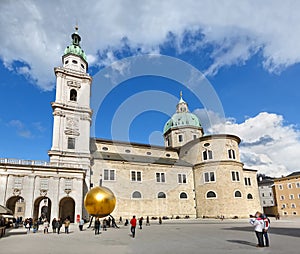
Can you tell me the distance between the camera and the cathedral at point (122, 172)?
Result: 31.1m

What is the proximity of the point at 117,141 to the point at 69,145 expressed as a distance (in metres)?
13.5

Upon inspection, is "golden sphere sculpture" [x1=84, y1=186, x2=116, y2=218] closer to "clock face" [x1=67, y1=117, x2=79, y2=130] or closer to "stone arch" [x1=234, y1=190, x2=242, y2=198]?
"clock face" [x1=67, y1=117, x2=79, y2=130]

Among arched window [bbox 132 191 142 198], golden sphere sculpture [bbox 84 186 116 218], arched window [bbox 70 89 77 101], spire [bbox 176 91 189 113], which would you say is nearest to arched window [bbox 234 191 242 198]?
arched window [bbox 132 191 142 198]

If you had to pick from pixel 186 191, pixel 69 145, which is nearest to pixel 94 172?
pixel 69 145

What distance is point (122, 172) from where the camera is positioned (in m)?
41.4

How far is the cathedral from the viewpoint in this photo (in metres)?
31.1

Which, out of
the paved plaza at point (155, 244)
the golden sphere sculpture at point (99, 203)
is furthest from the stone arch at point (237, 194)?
the golden sphere sculpture at point (99, 203)

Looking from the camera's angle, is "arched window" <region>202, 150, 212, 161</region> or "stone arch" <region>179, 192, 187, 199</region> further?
"arched window" <region>202, 150, 212, 161</region>

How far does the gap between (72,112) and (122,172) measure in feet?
42.1

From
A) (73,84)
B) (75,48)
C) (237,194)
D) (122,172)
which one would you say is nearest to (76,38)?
(75,48)

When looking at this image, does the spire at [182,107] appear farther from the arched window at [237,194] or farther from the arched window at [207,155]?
the arched window at [237,194]

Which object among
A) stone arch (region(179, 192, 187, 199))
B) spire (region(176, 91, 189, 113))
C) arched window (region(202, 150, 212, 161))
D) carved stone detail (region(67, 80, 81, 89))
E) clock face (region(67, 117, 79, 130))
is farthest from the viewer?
spire (region(176, 91, 189, 113))

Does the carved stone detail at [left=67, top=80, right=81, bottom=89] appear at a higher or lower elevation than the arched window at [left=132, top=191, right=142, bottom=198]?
higher

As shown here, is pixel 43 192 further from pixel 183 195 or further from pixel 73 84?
pixel 183 195
